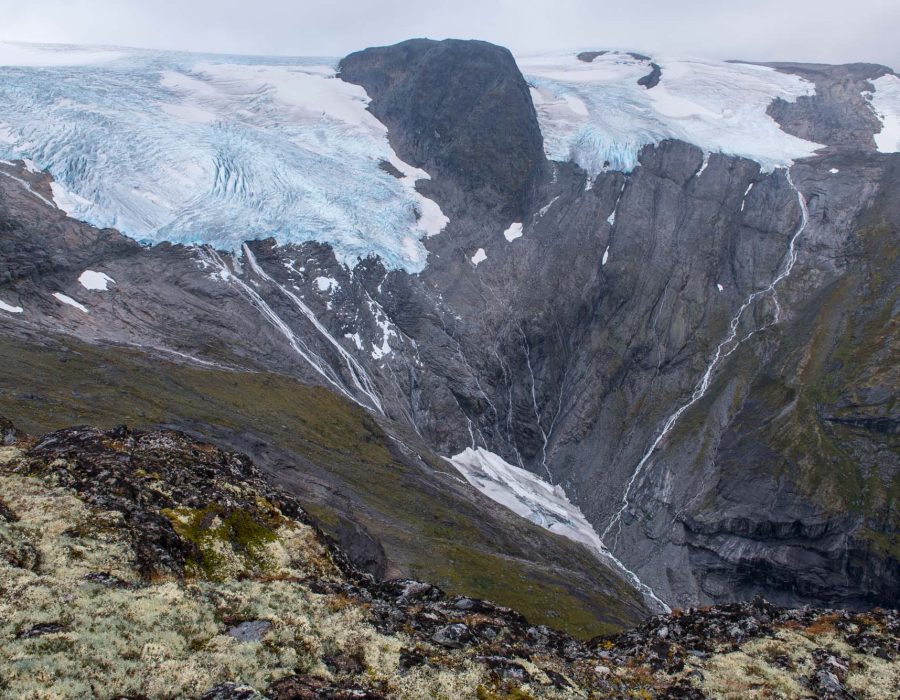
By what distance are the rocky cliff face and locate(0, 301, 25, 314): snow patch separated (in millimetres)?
1404

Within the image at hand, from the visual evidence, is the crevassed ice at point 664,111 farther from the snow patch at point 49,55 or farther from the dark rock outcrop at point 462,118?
the snow patch at point 49,55

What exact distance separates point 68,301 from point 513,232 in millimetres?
71540

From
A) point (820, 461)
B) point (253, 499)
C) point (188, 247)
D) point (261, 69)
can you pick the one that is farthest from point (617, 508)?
point (261, 69)

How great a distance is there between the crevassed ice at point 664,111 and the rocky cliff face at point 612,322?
367cm

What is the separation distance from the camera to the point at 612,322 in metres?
122

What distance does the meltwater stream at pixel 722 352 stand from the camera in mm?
98875

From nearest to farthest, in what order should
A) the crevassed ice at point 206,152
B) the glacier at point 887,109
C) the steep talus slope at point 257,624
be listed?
the steep talus slope at point 257,624
the crevassed ice at point 206,152
the glacier at point 887,109

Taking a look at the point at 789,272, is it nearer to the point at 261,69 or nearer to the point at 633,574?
the point at 633,574

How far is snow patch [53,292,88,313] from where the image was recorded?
83.3m

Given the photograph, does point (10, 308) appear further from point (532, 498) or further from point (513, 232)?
point (513, 232)

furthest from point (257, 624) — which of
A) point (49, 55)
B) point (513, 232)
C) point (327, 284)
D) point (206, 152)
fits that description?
point (49, 55)

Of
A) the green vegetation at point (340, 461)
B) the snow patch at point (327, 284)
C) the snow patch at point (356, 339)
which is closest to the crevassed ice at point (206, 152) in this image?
the snow patch at point (327, 284)

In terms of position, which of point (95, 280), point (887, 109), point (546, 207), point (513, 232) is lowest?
point (95, 280)

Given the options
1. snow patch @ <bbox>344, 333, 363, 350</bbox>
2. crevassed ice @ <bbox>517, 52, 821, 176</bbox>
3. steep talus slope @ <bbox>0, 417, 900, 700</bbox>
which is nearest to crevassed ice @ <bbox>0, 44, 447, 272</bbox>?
snow patch @ <bbox>344, 333, 363, 350</bbox>
